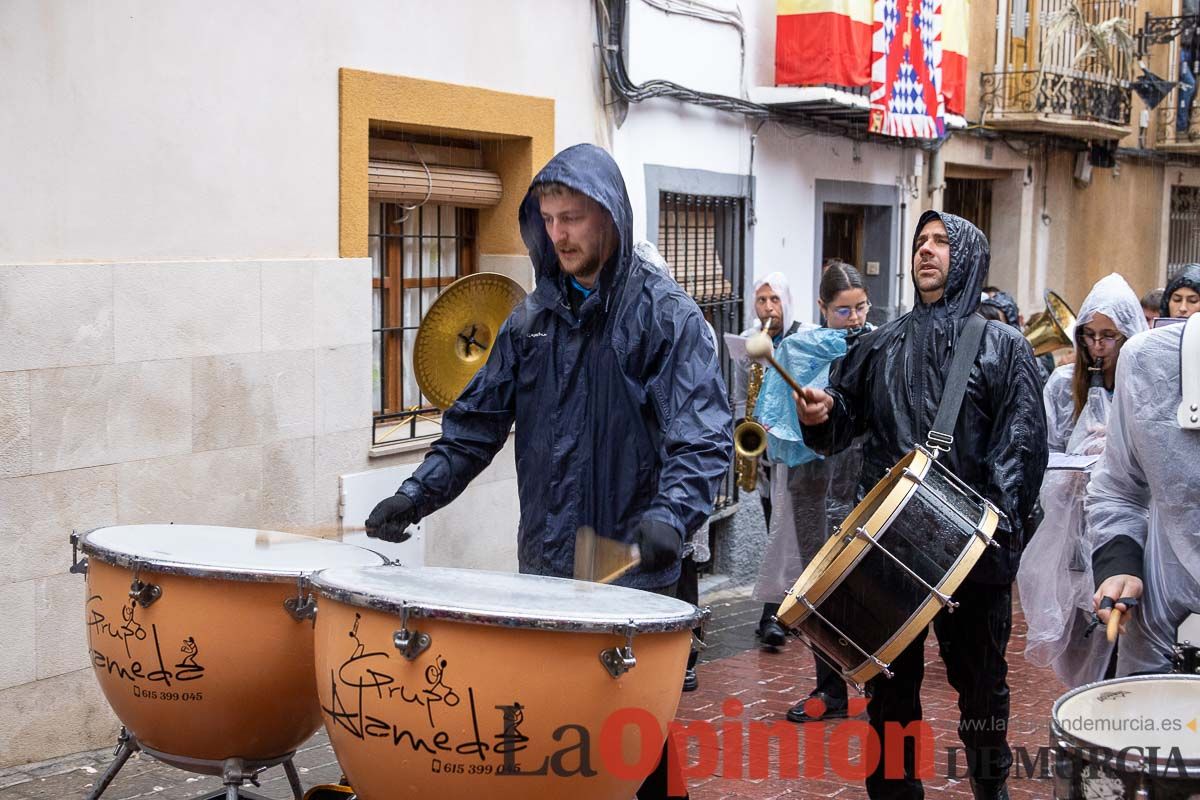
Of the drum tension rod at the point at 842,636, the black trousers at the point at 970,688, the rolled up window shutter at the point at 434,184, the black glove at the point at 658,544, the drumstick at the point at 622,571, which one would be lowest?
the black trousers at the point at 970,688

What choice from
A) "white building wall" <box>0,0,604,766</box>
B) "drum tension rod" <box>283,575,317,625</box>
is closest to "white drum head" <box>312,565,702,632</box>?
"drum tension rod" <box>283,575,317,625</box>

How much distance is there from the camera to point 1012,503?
4809 millimetres

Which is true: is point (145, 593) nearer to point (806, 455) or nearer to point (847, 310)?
point (806, 455)

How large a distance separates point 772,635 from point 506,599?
16.5 ft

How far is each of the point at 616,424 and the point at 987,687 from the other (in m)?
1.69

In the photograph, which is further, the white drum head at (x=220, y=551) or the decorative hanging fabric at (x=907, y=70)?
the decorative hanging fabric at (x=907, y=70)

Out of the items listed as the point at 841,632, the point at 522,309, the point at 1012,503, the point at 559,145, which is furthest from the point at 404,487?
the point at 559,145

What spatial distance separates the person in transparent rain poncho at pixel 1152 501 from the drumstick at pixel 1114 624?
0.08ft

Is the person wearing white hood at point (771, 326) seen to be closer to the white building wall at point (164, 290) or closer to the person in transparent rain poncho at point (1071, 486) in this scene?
the person in transparent rain poncho at point (1071, 486)

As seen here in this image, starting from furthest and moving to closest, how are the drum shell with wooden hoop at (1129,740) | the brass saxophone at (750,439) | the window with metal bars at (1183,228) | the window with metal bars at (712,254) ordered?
1. the window with metal bars at (1183,228)
2. the window with metal bars at (712,254)
3. the brass saxophone at (750,439)
4. the drum shell with wooden hoop at (1129,740)

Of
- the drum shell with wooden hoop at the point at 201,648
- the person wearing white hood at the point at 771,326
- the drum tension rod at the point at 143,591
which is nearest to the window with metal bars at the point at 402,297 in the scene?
the person wearing white hood at the point at 771,326

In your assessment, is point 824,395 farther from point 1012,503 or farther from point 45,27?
point 45,27

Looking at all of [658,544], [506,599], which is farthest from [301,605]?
[658,544]

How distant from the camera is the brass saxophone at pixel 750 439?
744cm
